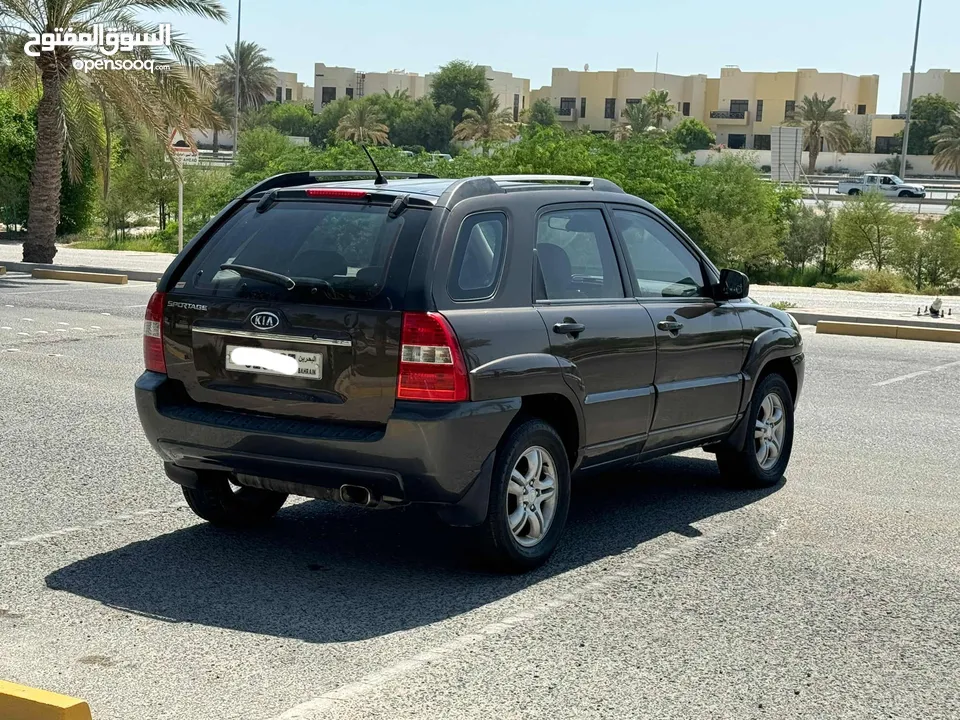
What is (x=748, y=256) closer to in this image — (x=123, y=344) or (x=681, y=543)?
(x=123, y=344)

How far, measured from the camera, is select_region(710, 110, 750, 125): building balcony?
134 meters

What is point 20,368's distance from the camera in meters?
12.3

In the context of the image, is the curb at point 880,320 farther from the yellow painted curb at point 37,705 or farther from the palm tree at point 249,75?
the palm tree at point 249,75

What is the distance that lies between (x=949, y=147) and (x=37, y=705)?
10306 centimetres

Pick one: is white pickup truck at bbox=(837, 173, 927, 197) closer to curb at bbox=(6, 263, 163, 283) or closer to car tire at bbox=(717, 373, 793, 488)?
curb at bbox=(6, 263, 163, 283)

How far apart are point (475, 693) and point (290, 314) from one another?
6.51 ft

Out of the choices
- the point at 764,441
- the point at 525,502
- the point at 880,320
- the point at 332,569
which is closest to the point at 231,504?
the point at 332,569

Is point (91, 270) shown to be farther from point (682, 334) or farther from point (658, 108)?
point (658, 108)

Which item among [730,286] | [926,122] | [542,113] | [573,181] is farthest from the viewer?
[542,113]

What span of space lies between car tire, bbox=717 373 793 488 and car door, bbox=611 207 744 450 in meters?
0.30

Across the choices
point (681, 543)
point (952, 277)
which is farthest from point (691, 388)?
point (952, 277)

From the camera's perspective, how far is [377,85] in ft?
502

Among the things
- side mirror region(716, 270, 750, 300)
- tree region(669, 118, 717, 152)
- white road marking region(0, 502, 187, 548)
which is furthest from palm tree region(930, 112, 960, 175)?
white road marking region(0, 502, 187, 548)

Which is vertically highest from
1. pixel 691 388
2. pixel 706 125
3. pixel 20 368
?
pixel 706 125
